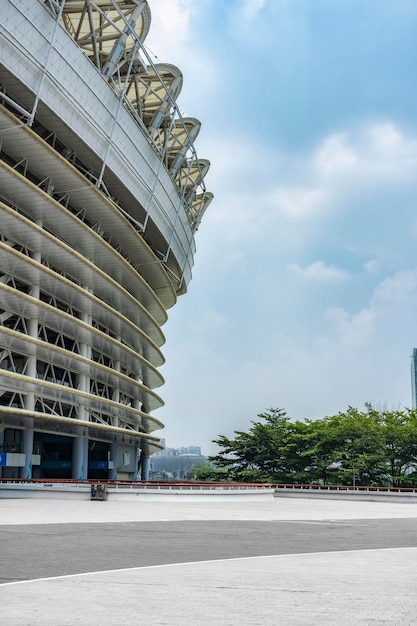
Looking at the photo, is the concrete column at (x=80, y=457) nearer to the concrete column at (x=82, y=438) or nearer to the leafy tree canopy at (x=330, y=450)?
the concrete column at (x=82, y=438)

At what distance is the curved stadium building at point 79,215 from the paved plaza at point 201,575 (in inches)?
1035

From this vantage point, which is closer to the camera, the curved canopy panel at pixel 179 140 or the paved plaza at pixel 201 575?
the paved plaza at pixel 201 575

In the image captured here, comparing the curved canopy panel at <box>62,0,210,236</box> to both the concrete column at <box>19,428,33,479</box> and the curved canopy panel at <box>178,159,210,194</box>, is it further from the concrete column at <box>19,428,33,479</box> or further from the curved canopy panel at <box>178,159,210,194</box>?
the concrete column at <box>19,428,33,479</box>

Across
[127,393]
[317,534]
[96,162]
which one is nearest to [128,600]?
[317,534]

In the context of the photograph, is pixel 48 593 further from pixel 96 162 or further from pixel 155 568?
pixel 96 162

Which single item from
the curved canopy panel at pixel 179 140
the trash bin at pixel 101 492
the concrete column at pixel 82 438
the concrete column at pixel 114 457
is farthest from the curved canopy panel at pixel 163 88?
the trash bin at pixel 101 492

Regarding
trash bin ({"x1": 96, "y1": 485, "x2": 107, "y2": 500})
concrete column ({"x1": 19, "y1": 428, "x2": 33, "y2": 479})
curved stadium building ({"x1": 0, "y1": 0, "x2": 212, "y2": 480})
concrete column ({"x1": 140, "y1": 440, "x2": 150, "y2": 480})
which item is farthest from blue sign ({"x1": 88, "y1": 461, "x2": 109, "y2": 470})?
trash bin ({"x1": 96, "y1": 485, "x2": 107, "y2": 500})

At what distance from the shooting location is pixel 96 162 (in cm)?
5369

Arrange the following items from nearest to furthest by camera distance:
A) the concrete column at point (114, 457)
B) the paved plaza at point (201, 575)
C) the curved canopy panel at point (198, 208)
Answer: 1. the paved plaza at point (201, 575)
2. the concrete column at point (114, 457)
3. the curved canopy panel at point (198, 208)

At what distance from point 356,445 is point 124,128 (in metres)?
33.5

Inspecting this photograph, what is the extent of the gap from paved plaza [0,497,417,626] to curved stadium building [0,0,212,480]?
2629cm

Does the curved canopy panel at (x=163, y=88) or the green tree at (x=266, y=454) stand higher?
the curved canopy panel at (x=163, y=88)

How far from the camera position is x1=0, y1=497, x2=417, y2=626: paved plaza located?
9.09m

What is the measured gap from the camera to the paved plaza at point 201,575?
29.8 ft
